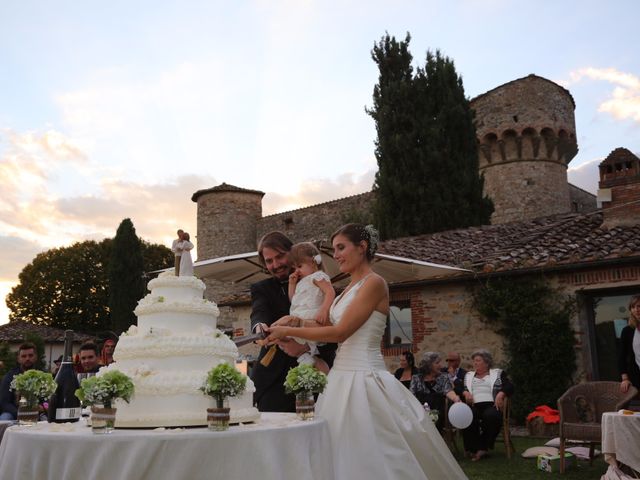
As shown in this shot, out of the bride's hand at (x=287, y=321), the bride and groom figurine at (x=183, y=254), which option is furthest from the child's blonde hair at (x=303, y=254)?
the bride and groom figurine at (x=183, y=254)

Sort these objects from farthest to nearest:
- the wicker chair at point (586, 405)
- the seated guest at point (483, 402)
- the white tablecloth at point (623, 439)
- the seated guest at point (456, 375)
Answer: the seated guest at point (456, 375), the seated guest at point (483, 402), the wicker chair at point (586, 405), the white tablecloth at point (623, 439)

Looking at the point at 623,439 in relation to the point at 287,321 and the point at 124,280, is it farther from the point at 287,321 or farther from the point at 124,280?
the point at 124,280

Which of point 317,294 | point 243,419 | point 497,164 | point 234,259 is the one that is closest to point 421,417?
point 317,294

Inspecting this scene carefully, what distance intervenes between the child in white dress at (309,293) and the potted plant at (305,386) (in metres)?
0.63

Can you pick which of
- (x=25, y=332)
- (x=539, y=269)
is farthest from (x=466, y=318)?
(x=25, y=332)

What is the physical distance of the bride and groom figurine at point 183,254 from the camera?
10.8 ft

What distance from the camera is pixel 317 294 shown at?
147 inches

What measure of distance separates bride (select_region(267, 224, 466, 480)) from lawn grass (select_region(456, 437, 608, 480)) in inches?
145

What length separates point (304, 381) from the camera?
2.90m

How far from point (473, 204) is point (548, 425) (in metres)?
13.8

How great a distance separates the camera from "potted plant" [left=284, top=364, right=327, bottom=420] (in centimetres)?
287

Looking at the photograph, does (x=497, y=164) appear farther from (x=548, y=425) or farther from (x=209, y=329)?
(x=209, y=329)

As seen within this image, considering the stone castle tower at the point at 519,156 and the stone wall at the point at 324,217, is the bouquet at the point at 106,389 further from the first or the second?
the stone castle tower at the point at 519,156

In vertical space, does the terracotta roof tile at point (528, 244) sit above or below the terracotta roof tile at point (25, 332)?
above
